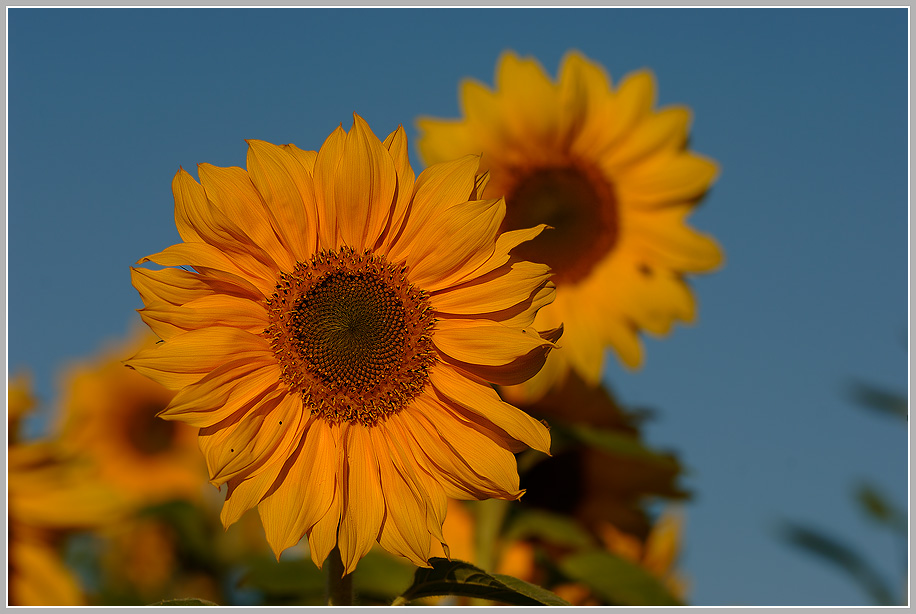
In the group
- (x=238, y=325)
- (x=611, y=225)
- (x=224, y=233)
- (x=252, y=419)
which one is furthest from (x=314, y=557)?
(x=611, y=225)

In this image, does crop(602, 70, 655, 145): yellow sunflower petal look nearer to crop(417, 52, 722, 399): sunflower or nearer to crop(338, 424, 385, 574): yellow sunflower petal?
crop(417, 52, 722, 399): sunflower

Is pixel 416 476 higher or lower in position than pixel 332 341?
lower

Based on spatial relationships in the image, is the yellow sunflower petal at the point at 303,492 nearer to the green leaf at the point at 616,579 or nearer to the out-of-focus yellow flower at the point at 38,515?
the green leaf at the point at 616,579

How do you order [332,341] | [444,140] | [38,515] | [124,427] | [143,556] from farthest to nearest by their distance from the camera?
[124,427] → [143,556] → [444,140] → [38,515] → [332,341]

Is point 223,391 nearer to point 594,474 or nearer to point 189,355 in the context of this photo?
point 189,355

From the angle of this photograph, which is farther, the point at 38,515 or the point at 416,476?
the point at 38,515

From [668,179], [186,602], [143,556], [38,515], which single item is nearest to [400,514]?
[186,602]

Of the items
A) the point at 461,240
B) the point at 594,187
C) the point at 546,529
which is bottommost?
the point at 546,529

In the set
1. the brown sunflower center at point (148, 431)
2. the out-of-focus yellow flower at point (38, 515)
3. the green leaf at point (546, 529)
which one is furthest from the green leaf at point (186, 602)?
the brown sunflower center at point (148, 431)

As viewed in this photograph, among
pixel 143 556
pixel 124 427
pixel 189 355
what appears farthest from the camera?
pixel 124 427
